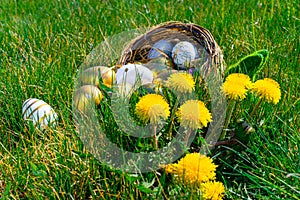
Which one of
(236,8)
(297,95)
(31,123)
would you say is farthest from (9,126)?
(236,8)

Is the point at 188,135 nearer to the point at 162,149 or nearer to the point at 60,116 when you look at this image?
the point at 162,149

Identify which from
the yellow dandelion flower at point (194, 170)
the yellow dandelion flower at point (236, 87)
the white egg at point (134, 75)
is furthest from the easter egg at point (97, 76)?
the yellow dandelion flower at point (194, 170)

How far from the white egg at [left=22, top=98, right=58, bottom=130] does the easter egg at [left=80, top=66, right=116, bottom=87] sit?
0.69 ft

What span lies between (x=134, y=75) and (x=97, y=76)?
0.18 m

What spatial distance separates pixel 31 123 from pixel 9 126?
160 millimetres

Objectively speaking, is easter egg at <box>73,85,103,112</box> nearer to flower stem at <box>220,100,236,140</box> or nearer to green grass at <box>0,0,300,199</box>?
green grass at <box>0,0,300,199</box>

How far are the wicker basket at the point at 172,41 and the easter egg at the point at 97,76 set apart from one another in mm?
124

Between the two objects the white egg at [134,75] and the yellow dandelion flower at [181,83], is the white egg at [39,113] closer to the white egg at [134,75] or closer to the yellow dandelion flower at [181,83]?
the white egg at [134,75]

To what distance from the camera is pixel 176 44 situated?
203cm

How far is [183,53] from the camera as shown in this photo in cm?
197

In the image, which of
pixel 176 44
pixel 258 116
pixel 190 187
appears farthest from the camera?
pixel 176 44

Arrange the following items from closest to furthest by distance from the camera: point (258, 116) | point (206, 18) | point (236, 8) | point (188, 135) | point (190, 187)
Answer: point (190, 187)
point (188, 135)
point (258, 116)
point (206, 18)
point (236, 8)

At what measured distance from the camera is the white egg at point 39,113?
1.70 meters

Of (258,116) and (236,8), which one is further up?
(236,8)
